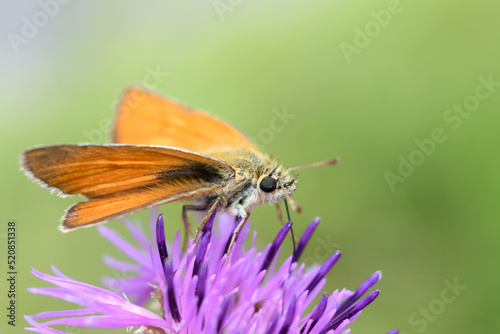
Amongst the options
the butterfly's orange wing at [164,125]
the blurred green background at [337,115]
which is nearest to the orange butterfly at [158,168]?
the butterfly's orange wing at [164,125]

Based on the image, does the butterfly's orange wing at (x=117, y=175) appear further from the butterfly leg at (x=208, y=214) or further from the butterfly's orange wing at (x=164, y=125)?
the butterfly's orange wing at (x=164, y=125)

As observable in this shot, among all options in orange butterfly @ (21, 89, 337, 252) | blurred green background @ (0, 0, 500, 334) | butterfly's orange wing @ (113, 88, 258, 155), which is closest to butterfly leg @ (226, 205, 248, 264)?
orange butterfly @ (21, 89, 337, 252)

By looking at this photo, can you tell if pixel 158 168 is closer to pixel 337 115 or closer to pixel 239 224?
pixel 239 224

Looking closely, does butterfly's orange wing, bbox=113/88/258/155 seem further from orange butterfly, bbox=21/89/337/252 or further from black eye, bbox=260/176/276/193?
black eye, bbox=260/176/276/193

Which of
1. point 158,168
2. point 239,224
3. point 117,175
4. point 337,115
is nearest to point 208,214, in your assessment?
point 239,224

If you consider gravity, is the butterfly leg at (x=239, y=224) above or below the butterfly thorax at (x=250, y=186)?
below

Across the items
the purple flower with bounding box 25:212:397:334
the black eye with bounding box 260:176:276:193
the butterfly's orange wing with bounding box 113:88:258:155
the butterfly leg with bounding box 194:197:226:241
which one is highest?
the butterfly's orange wing with bounding box 113:88:258:155
